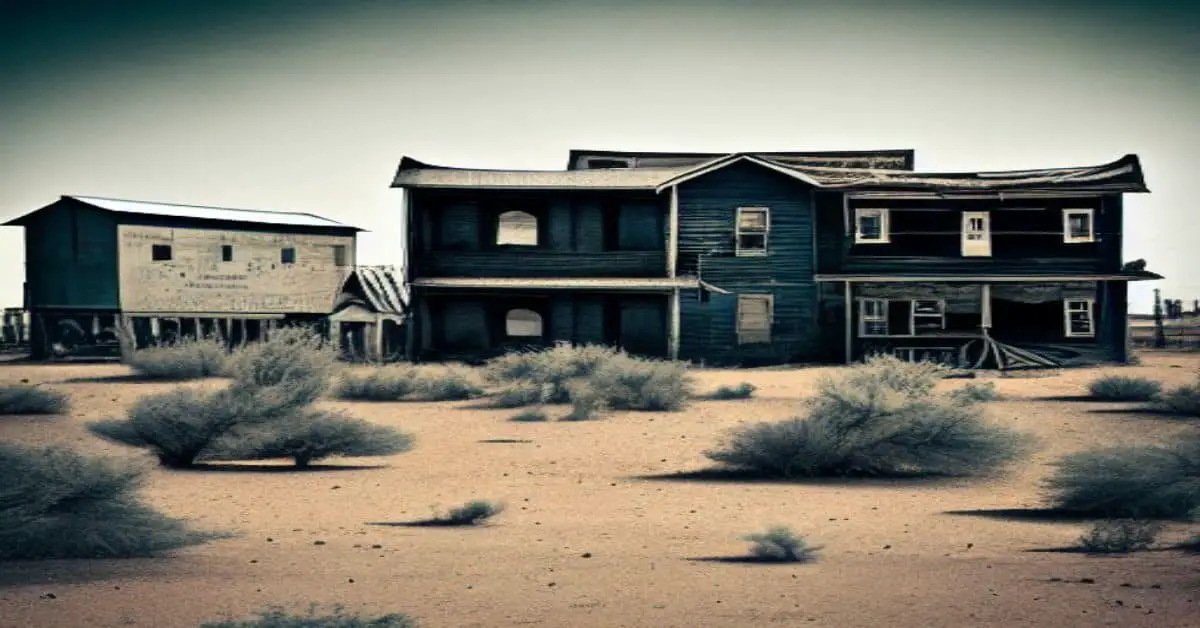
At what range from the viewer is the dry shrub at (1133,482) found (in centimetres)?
962

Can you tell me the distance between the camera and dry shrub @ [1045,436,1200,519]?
31.6 ft

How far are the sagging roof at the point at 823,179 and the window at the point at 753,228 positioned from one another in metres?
1.29

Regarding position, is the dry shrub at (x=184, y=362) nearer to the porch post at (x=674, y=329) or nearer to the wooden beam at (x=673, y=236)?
the porch post at (x=674, y=329)

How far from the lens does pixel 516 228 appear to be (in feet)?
114

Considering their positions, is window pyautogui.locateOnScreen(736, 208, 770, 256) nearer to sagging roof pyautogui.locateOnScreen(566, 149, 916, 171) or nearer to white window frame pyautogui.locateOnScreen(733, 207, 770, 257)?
white window frame pyautogui.locateOnScreen(733, 207, 770, 257)

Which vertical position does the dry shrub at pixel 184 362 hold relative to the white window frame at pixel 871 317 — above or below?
below

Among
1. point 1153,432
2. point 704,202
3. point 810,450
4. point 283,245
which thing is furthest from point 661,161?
point 810,450

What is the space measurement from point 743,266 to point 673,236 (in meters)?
2.08

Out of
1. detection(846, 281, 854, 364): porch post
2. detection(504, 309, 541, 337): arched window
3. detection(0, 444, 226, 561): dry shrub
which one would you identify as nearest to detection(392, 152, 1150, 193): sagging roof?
detection(846, 281, 854, 364): porch post

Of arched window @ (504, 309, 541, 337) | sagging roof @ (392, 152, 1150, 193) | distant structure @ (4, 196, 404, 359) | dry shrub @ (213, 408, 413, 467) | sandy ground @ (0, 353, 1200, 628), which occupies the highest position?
sagging roof @ (392, 152, 1150, 193)

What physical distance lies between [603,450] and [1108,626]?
355 inches

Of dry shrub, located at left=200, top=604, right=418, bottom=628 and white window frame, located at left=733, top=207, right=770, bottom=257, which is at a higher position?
white window frame, located at left=733, top=207, right=770, bottom=257

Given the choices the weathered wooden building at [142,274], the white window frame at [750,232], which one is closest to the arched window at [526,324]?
the weathered wooden building at [142,274]

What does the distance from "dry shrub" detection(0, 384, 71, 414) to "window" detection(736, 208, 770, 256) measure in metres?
18.8
